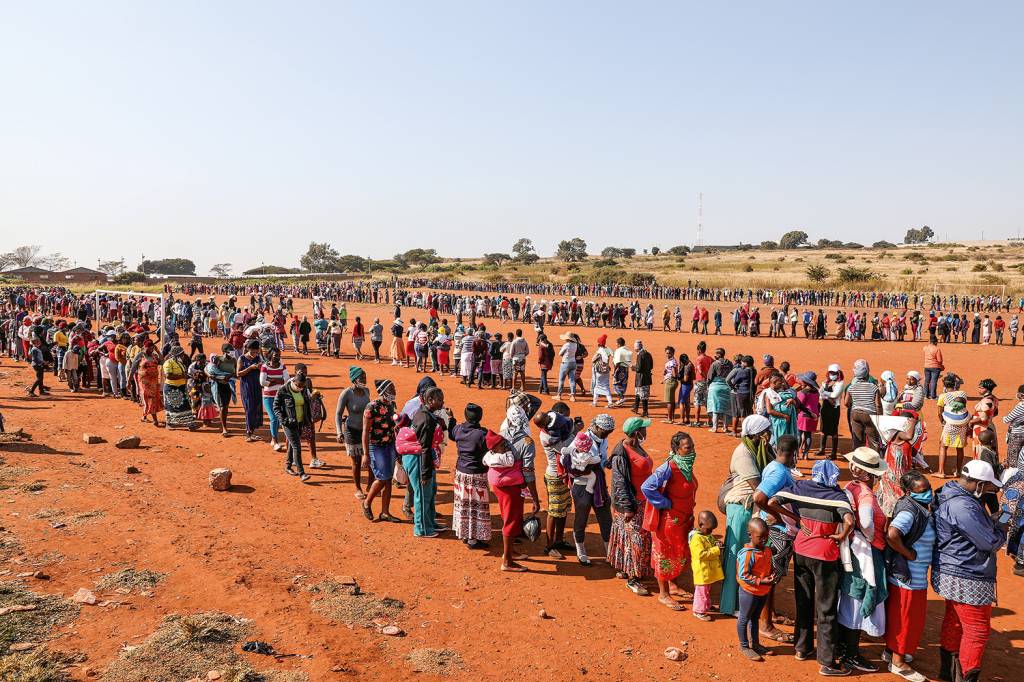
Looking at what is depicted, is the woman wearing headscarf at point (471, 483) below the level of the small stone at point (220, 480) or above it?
above

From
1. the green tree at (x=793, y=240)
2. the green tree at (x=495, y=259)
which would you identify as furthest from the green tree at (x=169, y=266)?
the green tree at (x=793, y=240)

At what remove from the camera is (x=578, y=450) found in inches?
259

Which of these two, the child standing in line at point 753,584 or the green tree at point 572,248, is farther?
the green tree at point 572,248

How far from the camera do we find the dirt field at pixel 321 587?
17.0 ft

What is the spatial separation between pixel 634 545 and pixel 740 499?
1172 millimetres

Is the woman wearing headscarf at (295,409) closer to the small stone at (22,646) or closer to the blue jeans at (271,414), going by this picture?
the blue jeans at (271,414)

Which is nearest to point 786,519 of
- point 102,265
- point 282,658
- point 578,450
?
point 578,450

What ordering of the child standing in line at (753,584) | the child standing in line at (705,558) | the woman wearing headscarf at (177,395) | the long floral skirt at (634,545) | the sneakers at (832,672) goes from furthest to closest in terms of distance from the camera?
the woman wearing headscarf at (177,395)
the long floral skirt at (634,545)
the child standing in line at (705,558)
the child standing in line at (753,584)
the sneakers at (832,672)

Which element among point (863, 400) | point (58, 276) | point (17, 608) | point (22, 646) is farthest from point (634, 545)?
point (58, 276)

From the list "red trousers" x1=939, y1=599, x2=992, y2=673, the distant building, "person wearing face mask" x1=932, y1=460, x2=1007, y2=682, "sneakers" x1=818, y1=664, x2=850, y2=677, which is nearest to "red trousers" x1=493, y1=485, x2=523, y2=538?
"sneakers" x1=818, y1=664, x2=850, y2=677

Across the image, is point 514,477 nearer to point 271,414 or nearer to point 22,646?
point 22,646

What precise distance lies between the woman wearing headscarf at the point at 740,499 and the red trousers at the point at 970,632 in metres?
1.57

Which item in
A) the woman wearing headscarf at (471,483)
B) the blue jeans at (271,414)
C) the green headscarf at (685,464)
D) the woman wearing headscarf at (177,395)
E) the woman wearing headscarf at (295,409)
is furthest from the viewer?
the woman wearing headscarf at (177,395)

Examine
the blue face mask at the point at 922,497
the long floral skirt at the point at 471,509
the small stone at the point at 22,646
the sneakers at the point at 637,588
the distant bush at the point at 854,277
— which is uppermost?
the distant bush at the point at 854,277
